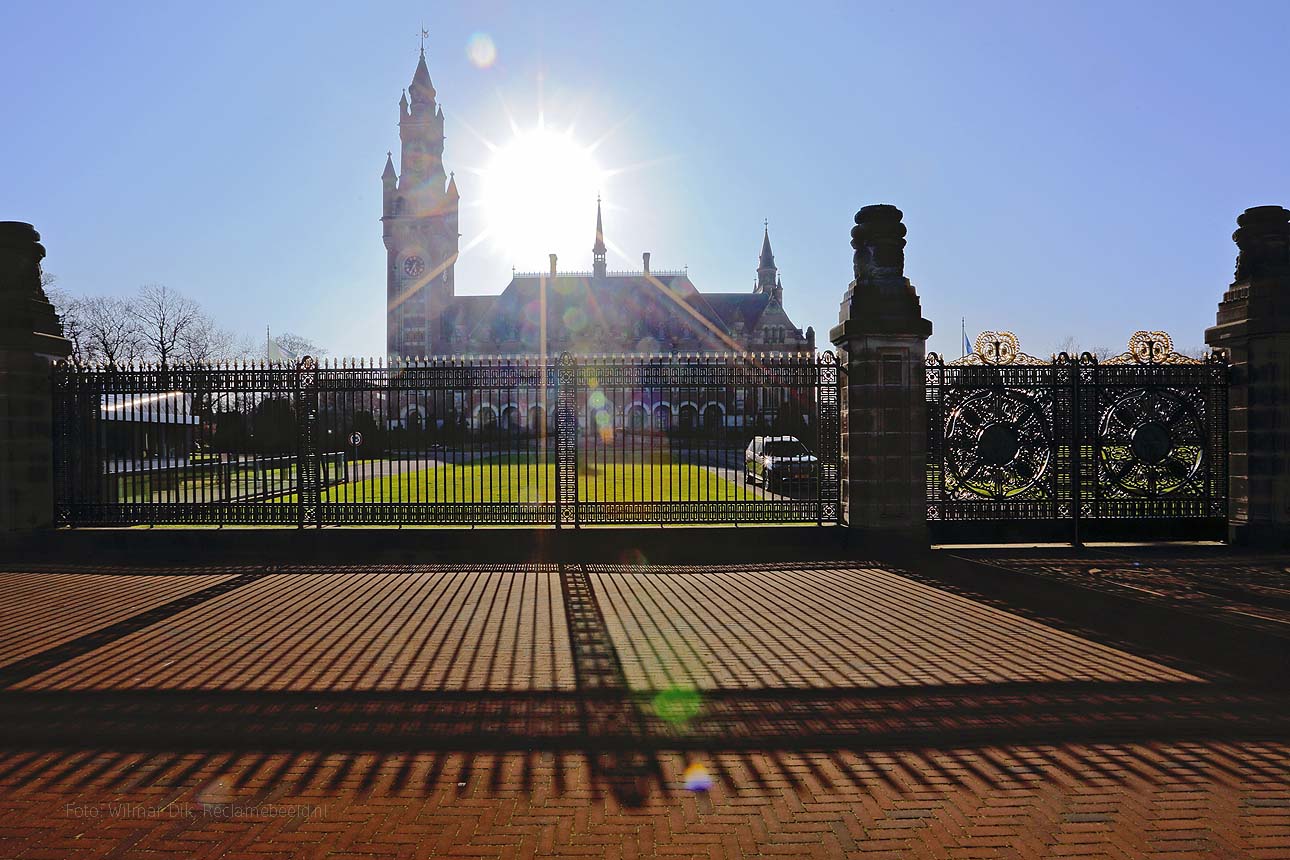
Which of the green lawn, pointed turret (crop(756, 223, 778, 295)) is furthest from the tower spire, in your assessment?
the green lawn

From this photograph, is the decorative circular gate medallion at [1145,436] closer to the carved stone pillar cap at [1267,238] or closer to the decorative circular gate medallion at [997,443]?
the decorative circular gate medallion at [997,443]

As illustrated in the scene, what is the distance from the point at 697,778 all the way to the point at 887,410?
7.77m

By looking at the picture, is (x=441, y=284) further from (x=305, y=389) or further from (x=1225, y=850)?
(x=1225, y=850)

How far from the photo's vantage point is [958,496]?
11359 mm

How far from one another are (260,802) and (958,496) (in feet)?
→ 33.2

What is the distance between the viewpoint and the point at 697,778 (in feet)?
13.3

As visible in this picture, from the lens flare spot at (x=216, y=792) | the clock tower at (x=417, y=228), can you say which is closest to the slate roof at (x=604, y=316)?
the clock tower at (x=417, y=228)

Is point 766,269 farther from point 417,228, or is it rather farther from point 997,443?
point 997,443

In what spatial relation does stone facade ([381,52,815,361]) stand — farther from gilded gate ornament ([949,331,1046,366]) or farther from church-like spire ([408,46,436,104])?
gilded gate ornament ([949,331,1046,366])

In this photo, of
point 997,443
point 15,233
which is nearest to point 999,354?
point 997,443

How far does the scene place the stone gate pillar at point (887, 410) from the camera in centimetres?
1074

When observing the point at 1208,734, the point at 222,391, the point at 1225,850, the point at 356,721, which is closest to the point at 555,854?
the point at 356,721

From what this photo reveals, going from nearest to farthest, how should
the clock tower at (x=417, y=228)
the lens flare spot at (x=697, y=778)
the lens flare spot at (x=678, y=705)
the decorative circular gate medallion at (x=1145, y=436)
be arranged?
the lens flare spot at (x=697, y=778)
the lens flare spot at (x=678, y=705)
the decorative circular gate medallion at (x=1145, y=436)
the clock tower at (x=417, y=228)

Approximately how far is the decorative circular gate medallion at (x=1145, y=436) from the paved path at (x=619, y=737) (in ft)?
18.0
